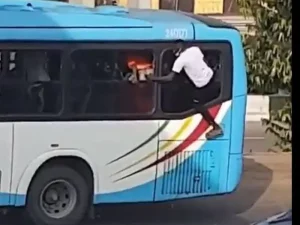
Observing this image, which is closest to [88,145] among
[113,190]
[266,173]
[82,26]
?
[113,190]

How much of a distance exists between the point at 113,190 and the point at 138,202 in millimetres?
283

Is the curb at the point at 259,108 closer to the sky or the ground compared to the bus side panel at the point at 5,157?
closer to the sky

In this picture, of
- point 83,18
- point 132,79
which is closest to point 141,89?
point 132,79

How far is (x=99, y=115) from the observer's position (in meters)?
8.12

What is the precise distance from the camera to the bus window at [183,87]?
8266 millimetres

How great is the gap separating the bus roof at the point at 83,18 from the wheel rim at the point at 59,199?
1434 millimetres

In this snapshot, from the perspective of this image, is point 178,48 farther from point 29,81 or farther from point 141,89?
point 29,81

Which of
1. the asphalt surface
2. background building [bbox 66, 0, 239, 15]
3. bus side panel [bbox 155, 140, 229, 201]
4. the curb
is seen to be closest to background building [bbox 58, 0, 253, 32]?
background building [bbox 66, 0, 239, 15]

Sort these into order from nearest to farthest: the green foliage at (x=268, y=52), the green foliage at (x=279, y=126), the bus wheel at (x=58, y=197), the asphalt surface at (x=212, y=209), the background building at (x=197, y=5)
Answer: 1. the bus wheel at (x=58, y=197)
2. the asphalt surface at (x=212, y=209)
3. the green foliage at (x=279, y=126)
4. the green foliage at (x=268, y=52)
5. the background building at (x=197, y=5)

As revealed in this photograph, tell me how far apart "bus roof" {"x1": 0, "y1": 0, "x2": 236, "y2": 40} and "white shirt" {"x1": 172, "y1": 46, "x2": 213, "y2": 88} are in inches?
6.1

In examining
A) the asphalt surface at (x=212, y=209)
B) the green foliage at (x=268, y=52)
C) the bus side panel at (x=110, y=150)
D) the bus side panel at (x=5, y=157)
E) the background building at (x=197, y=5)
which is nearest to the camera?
the bus side panel at (x=5, y=157)

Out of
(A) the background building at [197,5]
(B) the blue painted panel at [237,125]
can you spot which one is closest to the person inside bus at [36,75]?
(B) the blue painted panel at [237,125]

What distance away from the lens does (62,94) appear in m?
8.03

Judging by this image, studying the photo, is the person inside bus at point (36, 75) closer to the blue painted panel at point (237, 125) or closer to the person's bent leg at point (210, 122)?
the person's bent leg at point (210, 122)
